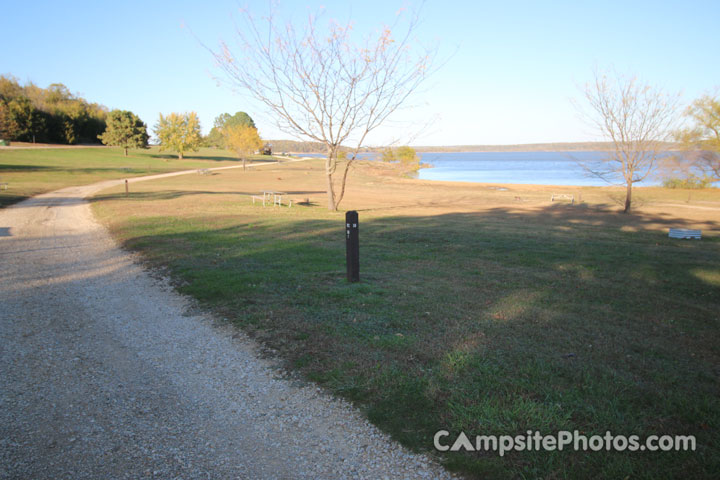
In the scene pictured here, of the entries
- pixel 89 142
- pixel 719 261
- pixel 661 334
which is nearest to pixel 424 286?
pixel 661 334

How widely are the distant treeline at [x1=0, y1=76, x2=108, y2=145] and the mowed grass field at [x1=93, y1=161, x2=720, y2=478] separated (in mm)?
69270

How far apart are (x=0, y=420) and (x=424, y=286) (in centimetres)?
533

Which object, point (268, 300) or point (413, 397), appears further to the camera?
point (268, 300)

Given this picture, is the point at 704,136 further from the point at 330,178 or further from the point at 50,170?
the point at 50,170

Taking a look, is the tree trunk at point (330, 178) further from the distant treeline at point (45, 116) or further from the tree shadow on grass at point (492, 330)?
the distant treeline at point (45, 116)

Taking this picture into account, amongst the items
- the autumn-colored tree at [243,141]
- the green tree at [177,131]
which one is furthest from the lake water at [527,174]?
the green tree at [177,131]

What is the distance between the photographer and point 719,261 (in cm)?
1039

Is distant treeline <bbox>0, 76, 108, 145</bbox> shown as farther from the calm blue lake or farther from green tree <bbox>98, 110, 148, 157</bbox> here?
the calm blue lake

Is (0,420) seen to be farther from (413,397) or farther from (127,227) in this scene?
(127,227)

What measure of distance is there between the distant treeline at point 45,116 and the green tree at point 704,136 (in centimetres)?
7632

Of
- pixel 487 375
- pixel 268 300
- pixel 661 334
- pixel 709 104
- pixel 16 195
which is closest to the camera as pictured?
pixel 487 375

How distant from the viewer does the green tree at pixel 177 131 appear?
269 feet

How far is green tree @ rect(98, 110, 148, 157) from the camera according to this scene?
78438 mm

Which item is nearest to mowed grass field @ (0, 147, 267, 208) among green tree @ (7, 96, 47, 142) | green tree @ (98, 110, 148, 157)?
A: green tree @ (98, 110, 148, 157)
